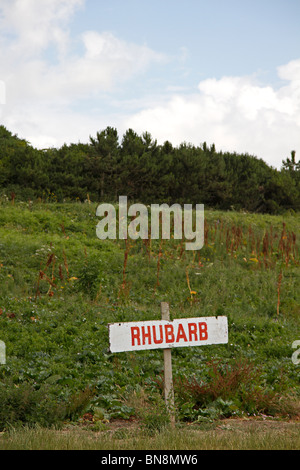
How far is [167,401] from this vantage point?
4.86 m

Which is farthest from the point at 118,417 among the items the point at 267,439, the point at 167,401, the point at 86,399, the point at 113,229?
the point at 113,229

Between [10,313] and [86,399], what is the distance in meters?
3.47

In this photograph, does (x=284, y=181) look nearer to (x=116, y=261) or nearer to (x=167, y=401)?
(x=116, y=261)

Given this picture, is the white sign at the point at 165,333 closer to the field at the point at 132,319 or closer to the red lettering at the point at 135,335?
the red lettering at the point at 135,335

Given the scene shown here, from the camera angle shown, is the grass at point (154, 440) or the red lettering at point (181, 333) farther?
the red lettering at point (181, 333)

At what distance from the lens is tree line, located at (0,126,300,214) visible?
83.0 ft

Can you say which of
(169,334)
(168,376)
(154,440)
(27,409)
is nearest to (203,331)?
(169,334)

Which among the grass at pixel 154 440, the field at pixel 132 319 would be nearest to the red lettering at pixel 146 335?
the field at pixel 132 319

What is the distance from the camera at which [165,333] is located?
4.90 m

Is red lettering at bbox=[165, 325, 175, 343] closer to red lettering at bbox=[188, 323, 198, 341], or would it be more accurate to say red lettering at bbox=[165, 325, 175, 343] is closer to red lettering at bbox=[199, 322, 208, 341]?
red lettering at bbox=[188, 323, 198, 341]

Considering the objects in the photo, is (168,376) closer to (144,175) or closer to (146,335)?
(146,335)

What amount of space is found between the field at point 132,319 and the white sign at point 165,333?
0.67m

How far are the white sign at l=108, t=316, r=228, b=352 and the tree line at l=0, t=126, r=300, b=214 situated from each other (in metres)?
19.1

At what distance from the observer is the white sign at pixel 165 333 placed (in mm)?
4762
